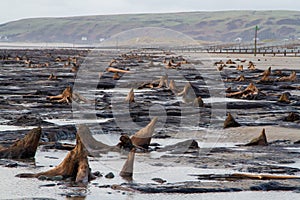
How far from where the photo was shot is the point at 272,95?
3034 centimetres

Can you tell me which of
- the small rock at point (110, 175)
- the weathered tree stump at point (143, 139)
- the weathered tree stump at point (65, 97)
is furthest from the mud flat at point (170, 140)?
the weathered tree stump at point (143, 139)

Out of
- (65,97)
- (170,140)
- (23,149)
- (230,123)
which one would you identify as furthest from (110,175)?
(65,97)

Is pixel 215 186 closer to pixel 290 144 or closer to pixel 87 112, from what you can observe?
pixel 290 144

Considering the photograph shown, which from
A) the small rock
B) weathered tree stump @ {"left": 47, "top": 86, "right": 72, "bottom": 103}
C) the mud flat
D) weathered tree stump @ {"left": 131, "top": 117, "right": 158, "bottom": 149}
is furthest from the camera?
weathered tree stump @ {"left": 47, "top": 86, "right": 72, "bottom": 103}

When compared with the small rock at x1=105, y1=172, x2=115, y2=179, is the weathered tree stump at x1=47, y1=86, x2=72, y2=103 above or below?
below

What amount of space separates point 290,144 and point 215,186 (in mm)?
5180

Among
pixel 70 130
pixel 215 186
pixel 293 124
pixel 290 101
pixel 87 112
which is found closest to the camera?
pixel 215 186

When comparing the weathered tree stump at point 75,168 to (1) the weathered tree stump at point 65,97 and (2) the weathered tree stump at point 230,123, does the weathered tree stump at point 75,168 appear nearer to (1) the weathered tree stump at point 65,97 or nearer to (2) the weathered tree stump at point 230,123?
(2) the weathered tree stump at point 230,123

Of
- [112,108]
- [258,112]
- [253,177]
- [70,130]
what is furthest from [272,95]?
[253,177]

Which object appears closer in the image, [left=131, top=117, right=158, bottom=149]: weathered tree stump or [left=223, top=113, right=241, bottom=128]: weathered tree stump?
[left=131, top=117, right=158, bottom=149]: weathered tree stump

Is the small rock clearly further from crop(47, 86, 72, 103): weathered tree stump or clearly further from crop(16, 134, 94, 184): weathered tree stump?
crop(47, 86, 72, 103): weathered tree stump

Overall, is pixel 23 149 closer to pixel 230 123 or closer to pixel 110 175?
pixel 110 175

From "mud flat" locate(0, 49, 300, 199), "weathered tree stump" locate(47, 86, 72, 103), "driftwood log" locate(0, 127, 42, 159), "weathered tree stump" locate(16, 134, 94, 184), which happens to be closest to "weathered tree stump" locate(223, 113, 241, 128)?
"mud flat" locate(0, 49, 300, 199)

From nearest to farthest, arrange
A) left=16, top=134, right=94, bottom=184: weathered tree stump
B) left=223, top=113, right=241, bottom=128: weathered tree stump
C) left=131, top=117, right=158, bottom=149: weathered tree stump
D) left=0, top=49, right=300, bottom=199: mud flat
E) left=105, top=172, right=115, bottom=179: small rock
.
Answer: left=0, top=49, right=300, bottom=199: mud flat → left=16, top=134, right=94, bottom=184: weathered tree stump → left=105, top=172, right=115, bottom=179: small rock → left=131, top=117, right=158, bottom=149: weathered tree stump → left=223, top=113, right=241, bottom=128: weathered tree stump
